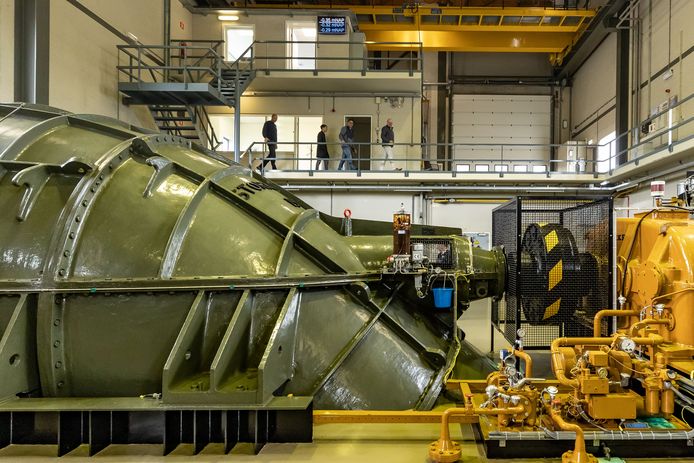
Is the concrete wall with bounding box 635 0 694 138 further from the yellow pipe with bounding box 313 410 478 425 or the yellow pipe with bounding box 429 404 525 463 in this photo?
the yellow pipe with bounding box 313 410 478 425

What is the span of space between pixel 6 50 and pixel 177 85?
323 centimetres

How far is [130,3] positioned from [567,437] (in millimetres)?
12967

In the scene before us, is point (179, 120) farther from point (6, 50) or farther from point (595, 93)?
point (595, 93)

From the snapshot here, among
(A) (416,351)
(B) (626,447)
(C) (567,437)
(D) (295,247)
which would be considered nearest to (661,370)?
(B) (626,447)

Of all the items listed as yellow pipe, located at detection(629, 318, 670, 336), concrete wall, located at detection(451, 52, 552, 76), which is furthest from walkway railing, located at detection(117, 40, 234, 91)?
concrete wall, located at detection(451, 52, 552, 76)

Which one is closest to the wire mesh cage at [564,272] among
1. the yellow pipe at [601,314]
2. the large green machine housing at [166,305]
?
the yellow pipe at [601,314]

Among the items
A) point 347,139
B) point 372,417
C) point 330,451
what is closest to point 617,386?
point 372,417

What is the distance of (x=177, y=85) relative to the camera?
10.0 metres

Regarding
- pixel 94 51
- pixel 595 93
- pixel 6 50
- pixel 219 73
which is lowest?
pixel 6 50

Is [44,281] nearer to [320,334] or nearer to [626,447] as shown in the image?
[320,334]

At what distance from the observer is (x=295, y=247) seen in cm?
347

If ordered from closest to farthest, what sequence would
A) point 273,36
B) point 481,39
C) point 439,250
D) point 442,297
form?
point 442,297, point 439,250, point 273,36, point 481,39

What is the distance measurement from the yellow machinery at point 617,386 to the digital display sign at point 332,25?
1192 cm

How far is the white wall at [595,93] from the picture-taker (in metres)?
14.5
